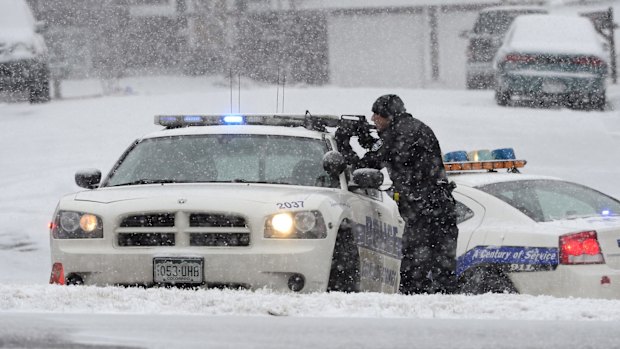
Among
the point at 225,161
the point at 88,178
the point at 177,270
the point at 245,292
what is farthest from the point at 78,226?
the point at 245,292

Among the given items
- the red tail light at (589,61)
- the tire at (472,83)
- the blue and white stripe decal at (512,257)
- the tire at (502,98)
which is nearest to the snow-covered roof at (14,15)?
the tire at (502,98)

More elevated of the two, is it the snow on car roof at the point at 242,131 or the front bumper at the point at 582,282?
the snow on car roof at the point at 242,131

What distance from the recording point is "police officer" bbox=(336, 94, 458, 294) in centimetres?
900

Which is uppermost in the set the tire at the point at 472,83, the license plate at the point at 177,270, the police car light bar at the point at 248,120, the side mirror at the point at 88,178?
the police car light bar at the point at 248,120

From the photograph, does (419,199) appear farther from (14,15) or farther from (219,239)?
(14,15)

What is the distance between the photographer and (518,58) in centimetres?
2334

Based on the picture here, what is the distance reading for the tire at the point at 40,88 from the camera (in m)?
25.8

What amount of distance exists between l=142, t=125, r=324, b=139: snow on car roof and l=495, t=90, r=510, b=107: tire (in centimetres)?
1533

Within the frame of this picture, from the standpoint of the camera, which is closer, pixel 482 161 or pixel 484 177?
pixel 484 177

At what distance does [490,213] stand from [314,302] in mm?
4306

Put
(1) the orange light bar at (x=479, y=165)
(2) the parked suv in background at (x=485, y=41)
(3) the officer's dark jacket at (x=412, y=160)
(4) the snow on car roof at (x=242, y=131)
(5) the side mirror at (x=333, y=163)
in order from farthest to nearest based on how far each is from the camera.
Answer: (2) the parked suv in background at (x=485, y=41) → (1) the orange light bar at (x=479, y=165) → (4) the snow on car roof at (x=242, y=131) → (3) the officer's dark jacket at (x=412, y=160) → (5) the side mirror at (x=333, y=163)

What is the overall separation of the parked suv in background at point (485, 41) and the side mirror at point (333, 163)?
19936 mm

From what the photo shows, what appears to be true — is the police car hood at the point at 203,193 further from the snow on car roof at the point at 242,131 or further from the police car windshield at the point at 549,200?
the police car windshield at the point at 549,200

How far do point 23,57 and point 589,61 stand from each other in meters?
9.85
